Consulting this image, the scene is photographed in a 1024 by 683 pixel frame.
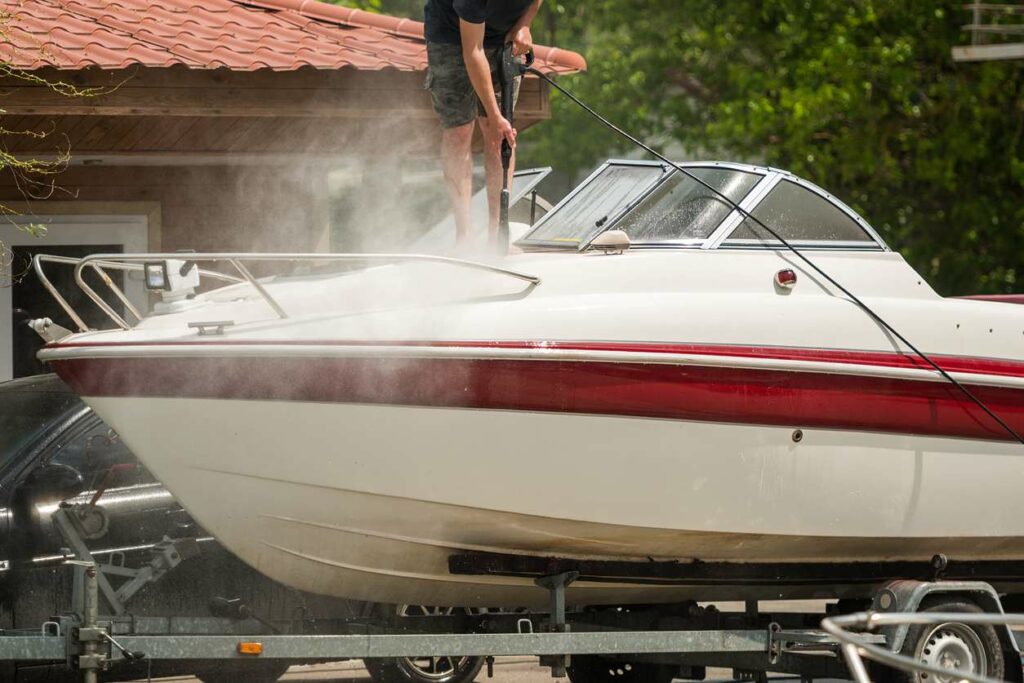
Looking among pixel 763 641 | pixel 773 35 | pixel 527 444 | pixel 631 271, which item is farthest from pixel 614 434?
pixel 773 35

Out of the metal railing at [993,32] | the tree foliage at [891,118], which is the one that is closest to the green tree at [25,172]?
the tree foliage at [891,118]

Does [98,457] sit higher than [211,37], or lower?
lower

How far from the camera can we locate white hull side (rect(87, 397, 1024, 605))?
5.18 m

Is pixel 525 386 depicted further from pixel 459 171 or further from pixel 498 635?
pixel 459 171

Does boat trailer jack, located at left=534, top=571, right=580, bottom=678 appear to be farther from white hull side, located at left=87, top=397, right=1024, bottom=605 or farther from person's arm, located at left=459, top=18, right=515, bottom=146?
person's arm, located at left=459, top=18, right=515, bottom=146

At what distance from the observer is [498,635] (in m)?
5.29

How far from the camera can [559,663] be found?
542cm

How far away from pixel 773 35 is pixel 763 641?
1554 centimetres

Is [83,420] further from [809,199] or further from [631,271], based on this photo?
[809,199]

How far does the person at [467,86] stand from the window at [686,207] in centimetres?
61

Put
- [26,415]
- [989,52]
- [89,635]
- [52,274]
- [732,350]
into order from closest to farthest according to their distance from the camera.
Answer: [89,635], [732,350], [26,415], [52,274], [989,52]

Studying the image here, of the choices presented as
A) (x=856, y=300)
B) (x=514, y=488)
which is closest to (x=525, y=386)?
(x=514, y=488)

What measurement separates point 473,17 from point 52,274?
5.30 metres

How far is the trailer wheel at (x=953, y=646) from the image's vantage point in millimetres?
5680
